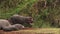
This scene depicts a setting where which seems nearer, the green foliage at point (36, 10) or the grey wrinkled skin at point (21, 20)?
the grey wrinkled skin at point (21, 20)

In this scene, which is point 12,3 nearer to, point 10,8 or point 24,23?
point 10,8

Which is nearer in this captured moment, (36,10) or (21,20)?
(21,20)

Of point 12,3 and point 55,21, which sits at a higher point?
point 12,3

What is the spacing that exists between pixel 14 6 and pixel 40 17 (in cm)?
99

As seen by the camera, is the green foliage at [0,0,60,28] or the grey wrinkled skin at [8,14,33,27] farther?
the green foliage at [0,0,60,28]

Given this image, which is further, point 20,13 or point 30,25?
point 20,13

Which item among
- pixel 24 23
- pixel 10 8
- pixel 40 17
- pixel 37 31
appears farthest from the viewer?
pixel 10 8

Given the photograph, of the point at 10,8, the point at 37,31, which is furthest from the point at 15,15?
the point at 37,31

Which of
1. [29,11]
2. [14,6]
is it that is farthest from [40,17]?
[14,6]

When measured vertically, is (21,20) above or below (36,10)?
below

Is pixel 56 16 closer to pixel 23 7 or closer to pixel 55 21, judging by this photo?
pixel 55 21

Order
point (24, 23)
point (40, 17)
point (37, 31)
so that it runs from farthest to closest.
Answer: point (40, 17)
point (24, 23)
point (37, 31)

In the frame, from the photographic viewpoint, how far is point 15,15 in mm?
6148

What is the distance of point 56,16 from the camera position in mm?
6355
